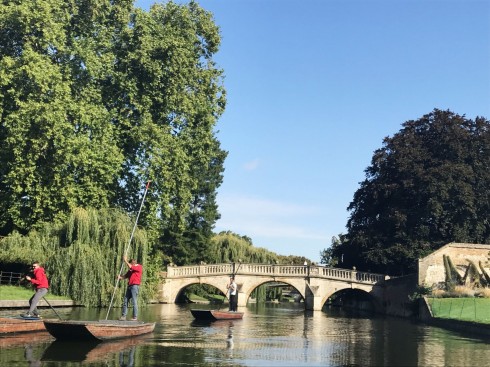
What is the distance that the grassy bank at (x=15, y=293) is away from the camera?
24673mm

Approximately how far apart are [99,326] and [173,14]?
26.5 metres

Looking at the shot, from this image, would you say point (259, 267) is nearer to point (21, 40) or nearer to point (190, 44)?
point (190, 44)

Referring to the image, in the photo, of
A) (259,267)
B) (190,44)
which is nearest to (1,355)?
(190,44)

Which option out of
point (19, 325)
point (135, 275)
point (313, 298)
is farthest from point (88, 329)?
point (313, 298)

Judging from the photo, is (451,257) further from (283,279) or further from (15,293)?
(15,293)

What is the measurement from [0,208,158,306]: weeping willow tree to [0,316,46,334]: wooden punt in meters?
11.1

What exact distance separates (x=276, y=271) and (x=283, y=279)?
788 millimetres

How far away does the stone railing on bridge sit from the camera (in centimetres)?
4259

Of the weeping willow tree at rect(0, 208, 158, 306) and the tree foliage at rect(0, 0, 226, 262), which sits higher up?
the tree foliage at rect(0, 0, 226, 262)

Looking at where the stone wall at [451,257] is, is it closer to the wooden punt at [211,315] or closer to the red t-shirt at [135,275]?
the wooden punt at [211,315]

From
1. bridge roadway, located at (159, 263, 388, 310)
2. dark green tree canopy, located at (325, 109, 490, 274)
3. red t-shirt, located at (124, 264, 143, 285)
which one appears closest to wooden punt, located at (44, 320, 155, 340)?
red t-shirt, located at (124, 264, 143, 285)

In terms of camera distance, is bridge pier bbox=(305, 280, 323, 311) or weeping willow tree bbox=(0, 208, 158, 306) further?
bridge pier bbox=(305, 280, 323, 311)

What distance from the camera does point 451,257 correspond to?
36219 millimetres

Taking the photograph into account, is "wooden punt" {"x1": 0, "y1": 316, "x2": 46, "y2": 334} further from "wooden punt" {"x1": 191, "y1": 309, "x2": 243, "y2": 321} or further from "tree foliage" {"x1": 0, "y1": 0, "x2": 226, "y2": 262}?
"tree foliage" {"x1": 0, "y1": 0, "x2": 226, "y2": 262}
